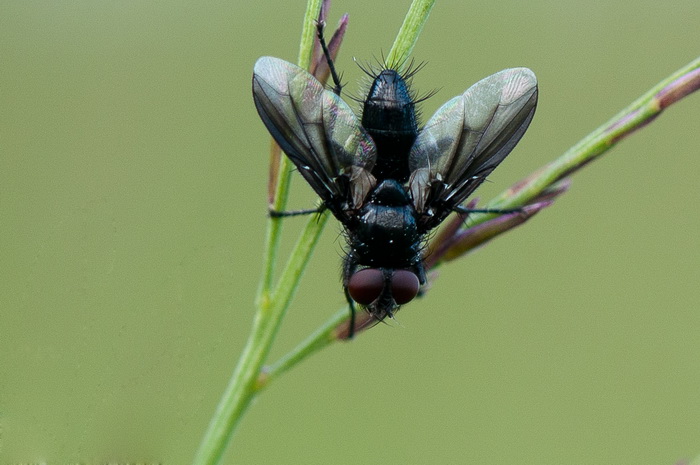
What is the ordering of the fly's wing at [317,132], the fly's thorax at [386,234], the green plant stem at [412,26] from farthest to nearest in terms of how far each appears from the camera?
the fly's thorax at [386,234]
the fly's wing at [317,132]
the green plant stem at [412,26]

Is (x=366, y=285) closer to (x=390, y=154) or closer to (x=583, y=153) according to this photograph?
(x=390, y=154)

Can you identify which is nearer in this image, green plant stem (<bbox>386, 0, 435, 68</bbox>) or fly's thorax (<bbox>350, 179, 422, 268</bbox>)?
green plant stem (<bbox>386, 0, 435, 68</bbox>)

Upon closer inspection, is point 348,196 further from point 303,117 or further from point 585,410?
point 585,410

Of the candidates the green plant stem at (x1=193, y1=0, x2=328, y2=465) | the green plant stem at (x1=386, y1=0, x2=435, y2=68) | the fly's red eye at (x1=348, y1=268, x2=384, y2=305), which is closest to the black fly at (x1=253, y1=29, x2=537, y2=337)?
the fly's red eye at (x1=348, y1=268, x2=384, y2=305)

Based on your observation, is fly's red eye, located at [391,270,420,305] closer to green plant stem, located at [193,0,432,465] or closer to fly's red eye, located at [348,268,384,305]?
fly's red eye, located at [348,268,384,305]

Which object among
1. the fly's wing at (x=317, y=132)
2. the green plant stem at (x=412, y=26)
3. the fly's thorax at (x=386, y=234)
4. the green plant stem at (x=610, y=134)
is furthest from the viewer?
the fly's thorax at (x=386, y=234)

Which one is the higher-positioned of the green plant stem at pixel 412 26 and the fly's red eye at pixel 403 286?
the green plant stem at pixel 412 26

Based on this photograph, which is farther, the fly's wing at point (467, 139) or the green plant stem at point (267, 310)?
the fly's wing at point (467, 139)

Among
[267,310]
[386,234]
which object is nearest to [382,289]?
[386,234]

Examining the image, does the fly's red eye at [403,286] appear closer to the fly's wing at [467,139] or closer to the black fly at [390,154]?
the black fly at [390,154]

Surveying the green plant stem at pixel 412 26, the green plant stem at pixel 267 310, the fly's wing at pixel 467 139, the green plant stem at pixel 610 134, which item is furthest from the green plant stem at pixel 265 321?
the fly's wing at pixel 467 139
